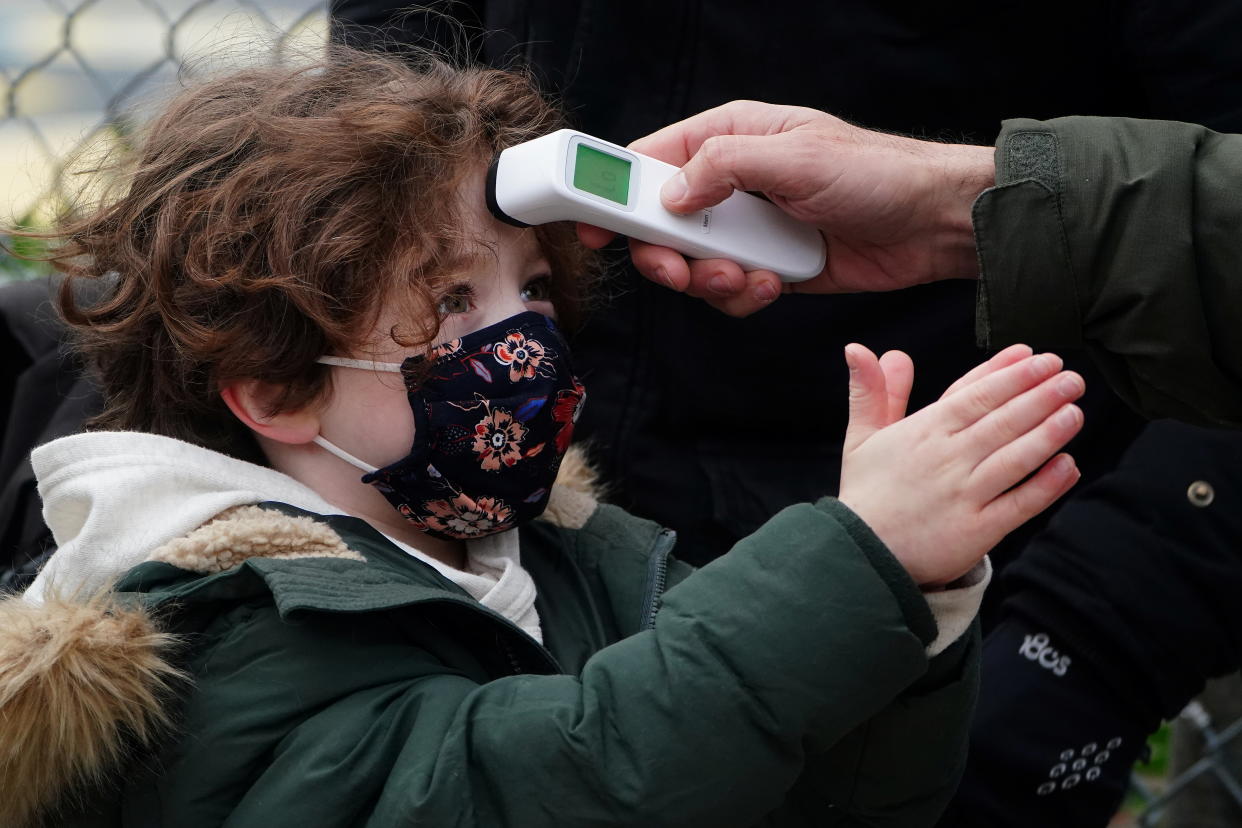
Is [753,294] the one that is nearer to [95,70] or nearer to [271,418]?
[271,418]

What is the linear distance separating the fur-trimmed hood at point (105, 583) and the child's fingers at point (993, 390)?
664 mm

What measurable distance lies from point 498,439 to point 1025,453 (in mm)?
619

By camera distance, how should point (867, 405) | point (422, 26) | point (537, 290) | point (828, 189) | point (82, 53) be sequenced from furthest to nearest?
point (82, 53)
point (422, 26)
point (537, 290)
point (828, 189)
point (867, 405)

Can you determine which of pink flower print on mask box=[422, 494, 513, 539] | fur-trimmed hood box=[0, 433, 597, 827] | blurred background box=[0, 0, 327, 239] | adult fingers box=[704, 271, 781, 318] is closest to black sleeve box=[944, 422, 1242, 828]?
adult fingers box=[704, 271, 781, 318]

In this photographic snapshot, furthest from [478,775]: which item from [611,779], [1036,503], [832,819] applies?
[1036,503]

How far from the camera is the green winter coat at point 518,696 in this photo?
123 cm

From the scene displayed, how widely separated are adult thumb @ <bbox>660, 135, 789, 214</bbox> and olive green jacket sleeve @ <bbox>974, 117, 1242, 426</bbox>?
258 millimetres

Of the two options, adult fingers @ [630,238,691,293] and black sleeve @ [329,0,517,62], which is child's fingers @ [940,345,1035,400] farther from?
black sleeve @ [329,0,517,62]

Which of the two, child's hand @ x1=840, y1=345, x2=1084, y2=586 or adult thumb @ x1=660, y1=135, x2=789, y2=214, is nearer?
child's hand @ x1=840, y1=345, x2=1084, y2=586

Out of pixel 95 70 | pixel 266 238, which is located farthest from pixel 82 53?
pixel 266 238

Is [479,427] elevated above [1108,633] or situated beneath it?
elevated above

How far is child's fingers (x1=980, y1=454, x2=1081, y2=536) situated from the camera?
1243 millimetres

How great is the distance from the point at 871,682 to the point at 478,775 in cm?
40

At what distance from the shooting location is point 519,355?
1.54 meters
